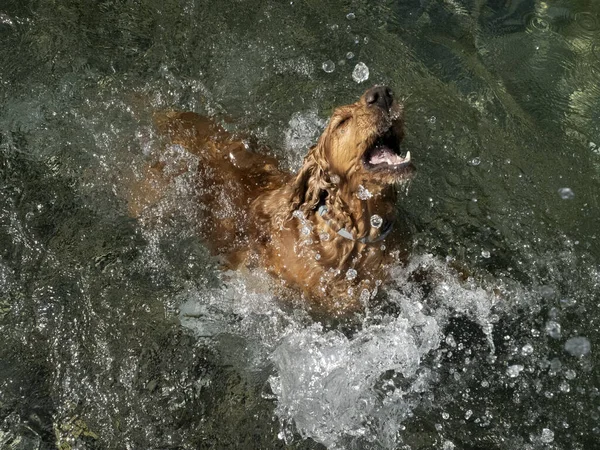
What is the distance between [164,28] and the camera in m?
6.38

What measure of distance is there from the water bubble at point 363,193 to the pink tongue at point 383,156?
6.6 inches

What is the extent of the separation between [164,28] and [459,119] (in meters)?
2.92

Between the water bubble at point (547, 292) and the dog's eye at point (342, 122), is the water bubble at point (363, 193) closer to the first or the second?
the dog's eye at point (342, 122)

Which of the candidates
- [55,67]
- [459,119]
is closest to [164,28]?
[55,67]

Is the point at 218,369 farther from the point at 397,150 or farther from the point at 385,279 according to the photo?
the point at 397,150

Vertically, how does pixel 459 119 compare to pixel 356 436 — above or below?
above

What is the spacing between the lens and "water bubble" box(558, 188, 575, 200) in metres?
5.45

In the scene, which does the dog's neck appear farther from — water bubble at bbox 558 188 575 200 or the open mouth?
water bubble at bbox 558 188 575 200

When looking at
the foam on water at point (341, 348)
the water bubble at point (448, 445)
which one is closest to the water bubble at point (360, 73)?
the foam on water at point (341, 348)

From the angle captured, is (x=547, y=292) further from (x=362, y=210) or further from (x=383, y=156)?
(x=383, y=156)

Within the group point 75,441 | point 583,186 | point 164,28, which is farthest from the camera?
point 164,28

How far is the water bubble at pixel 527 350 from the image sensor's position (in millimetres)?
4555

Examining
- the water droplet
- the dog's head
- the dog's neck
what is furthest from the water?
the dog's head

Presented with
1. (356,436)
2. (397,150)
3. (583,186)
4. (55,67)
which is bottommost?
(356,436)
